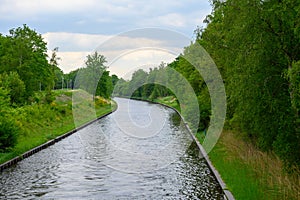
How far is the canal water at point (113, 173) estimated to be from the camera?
1447 cm

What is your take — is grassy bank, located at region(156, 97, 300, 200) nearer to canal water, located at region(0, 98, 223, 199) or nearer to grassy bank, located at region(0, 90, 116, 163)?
canal water, located at region(0, 98, 223, 199)

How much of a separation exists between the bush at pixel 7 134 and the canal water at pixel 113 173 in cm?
114

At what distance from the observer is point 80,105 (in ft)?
194

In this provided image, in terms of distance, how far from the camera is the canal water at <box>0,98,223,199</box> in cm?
1447

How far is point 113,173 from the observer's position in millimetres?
18141

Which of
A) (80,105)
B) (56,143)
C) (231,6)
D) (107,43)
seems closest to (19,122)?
(56,143)

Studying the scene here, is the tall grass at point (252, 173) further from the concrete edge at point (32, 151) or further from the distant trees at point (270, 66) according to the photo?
the concrete edge at point (32, 151)

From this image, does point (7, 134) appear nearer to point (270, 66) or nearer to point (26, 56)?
point (270, 66)

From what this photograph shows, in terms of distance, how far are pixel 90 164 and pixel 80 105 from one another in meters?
39.4

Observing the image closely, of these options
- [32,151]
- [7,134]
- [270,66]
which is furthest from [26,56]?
[270,66]

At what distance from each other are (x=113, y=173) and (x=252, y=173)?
606 cm

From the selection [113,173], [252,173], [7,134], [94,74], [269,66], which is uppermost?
[94,74]

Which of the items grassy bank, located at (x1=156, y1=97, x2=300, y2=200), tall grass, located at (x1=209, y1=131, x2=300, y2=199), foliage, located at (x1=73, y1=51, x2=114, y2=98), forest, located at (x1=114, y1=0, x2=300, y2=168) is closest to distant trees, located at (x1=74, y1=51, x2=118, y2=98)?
foliage, located at (x1=73, y1=51, x2=114, y2=98)

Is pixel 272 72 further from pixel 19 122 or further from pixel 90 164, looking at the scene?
pixel 19 122
